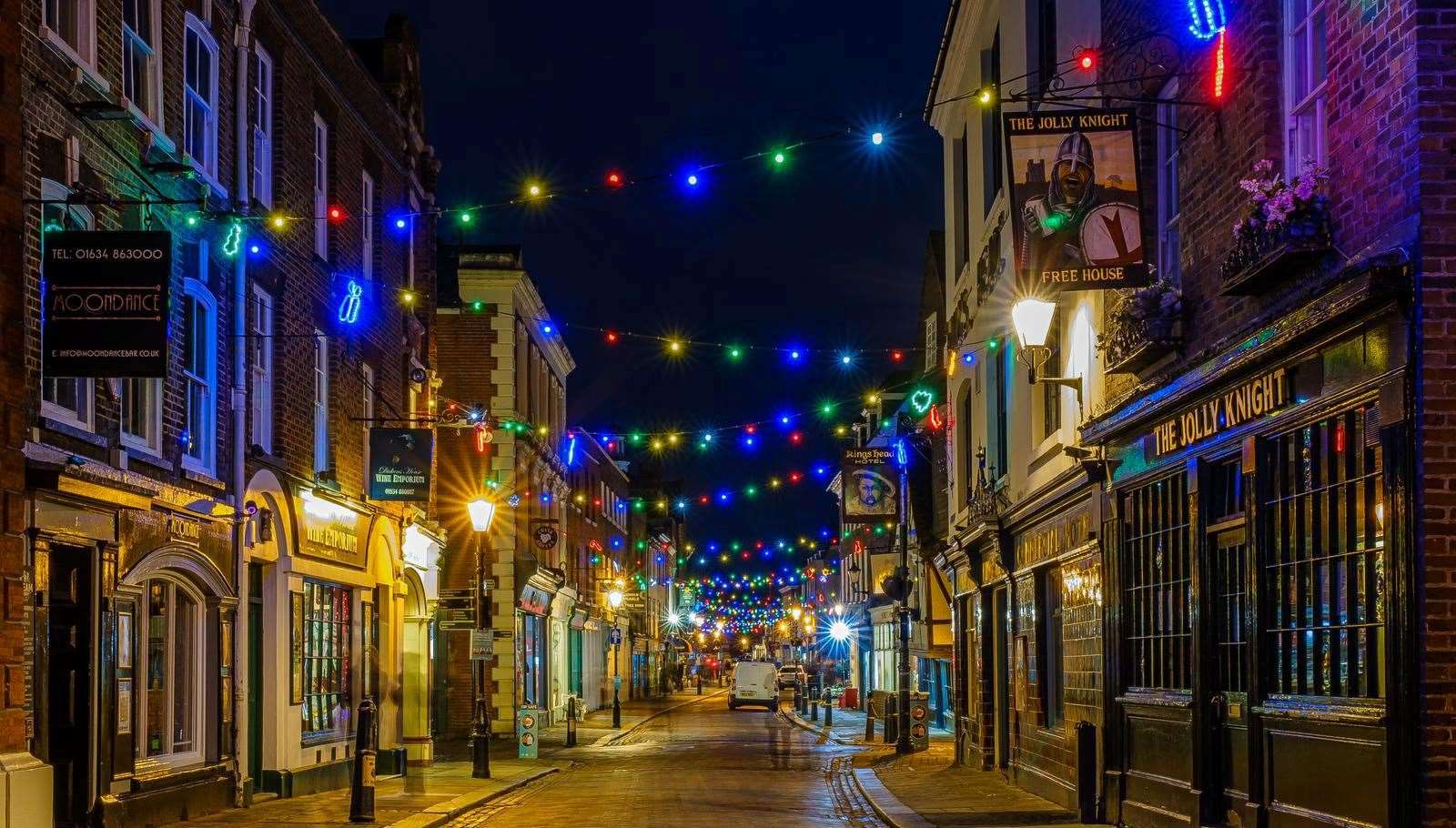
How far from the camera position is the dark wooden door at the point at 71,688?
51.5ft

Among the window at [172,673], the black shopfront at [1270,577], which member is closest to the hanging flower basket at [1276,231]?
the black shopfront at [1270,577]

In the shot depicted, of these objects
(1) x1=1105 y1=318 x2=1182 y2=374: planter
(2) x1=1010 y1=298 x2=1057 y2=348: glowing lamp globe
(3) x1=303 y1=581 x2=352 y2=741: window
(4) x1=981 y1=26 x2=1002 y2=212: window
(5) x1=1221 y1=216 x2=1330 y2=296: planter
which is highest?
(4) x1=981 y1=26 x2=1002 y2=212: window

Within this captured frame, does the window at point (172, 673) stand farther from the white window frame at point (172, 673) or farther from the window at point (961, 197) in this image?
the window at point (961, 197)

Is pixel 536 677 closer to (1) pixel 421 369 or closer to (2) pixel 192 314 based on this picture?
(1) pixel 421 369

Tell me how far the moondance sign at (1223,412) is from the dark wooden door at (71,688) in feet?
32.8

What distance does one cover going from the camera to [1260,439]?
12.8 m

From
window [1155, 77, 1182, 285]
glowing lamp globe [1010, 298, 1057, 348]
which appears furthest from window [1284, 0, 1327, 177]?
glowing lamp globe [1010, 298, 1057, 348]

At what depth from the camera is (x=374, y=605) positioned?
2770 cm

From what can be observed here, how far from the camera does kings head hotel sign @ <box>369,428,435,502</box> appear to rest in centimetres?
2573

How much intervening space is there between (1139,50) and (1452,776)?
25.2 feet

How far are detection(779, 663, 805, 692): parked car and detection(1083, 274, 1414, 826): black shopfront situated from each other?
169 feet

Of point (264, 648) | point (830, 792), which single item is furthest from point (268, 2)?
point (830, 792)

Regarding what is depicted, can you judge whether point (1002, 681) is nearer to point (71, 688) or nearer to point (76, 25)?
point (71, 688)

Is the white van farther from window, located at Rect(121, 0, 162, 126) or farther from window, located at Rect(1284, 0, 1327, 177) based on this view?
window, located at Rect(1284, 0, 1327, 177)
